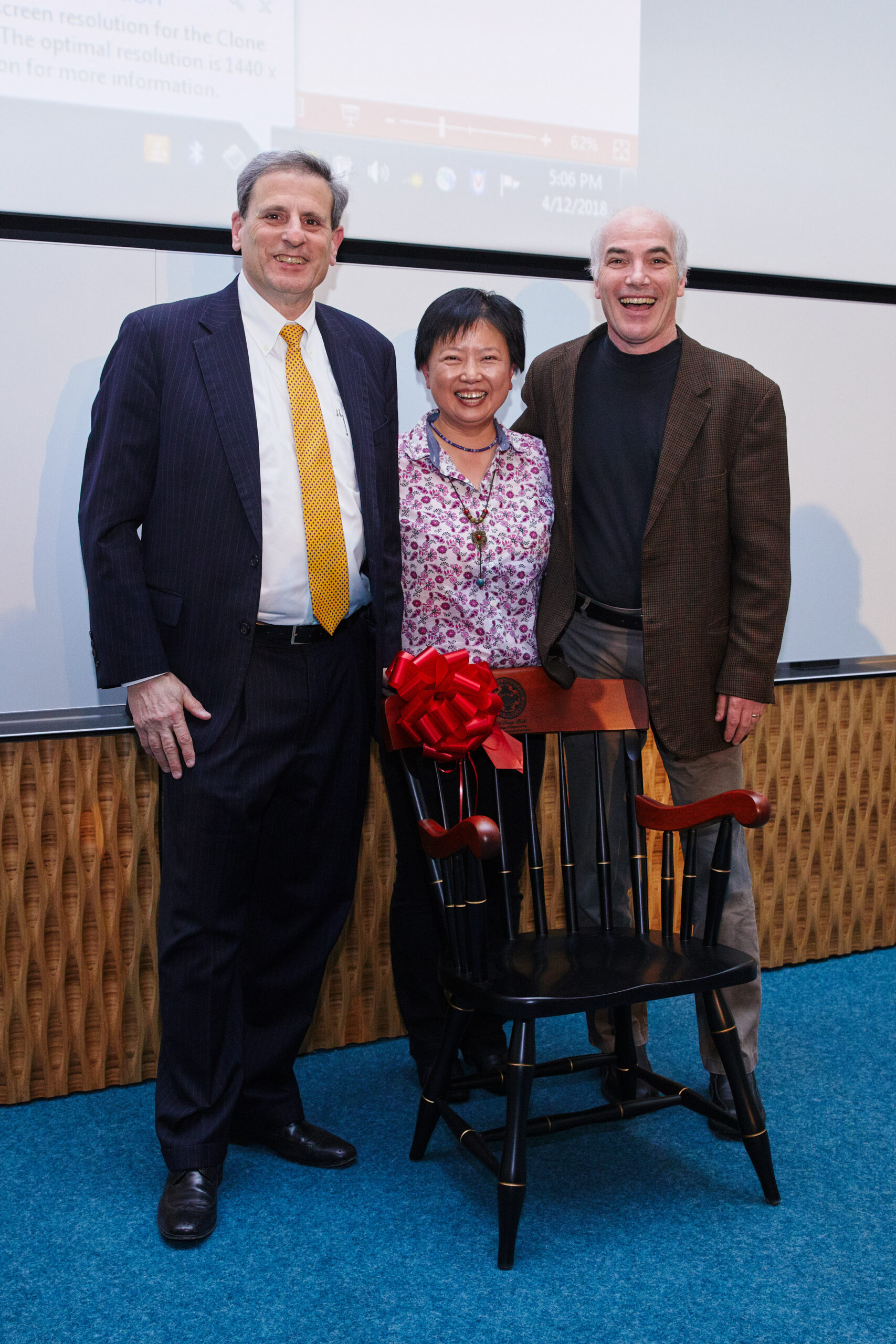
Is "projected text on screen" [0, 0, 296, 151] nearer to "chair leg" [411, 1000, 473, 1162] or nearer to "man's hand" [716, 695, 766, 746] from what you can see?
"man's hand" [716, 695, 766, 746]

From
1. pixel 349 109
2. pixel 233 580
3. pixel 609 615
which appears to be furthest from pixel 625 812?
pixel 349 109

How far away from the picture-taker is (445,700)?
2.00 metres

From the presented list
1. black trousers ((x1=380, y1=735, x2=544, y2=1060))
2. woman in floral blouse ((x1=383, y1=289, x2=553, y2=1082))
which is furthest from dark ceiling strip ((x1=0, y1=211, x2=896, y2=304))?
black trousers ((x1=380, y1=735, x2=544, y2=1060))

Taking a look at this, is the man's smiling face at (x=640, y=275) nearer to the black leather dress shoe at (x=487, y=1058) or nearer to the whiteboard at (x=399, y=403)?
the whiteboard at (x=399, y=403)

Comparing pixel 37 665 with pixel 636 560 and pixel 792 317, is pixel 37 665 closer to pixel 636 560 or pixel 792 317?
pixel 636 560

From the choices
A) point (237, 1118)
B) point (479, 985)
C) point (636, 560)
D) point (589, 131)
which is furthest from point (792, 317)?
point (237, 1118)

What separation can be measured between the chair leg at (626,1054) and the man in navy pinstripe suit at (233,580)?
2.07 feet

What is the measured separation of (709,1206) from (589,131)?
2.43m

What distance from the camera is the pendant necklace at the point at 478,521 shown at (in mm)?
2238

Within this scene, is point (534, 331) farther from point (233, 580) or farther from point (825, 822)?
point (825, 822)

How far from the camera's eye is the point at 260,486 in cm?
198

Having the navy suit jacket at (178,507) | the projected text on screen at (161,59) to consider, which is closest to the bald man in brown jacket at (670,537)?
the navy suit jacket at (178,507)

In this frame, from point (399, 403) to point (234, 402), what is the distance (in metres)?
0.86

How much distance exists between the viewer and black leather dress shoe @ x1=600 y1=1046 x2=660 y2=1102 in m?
2.42
